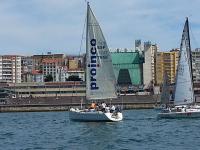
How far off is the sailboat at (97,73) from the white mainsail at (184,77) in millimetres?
9819

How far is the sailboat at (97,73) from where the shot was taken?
57.7 m

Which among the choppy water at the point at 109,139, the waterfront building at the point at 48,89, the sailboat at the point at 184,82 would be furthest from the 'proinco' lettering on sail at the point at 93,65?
the waterfront building at the point at 48,89

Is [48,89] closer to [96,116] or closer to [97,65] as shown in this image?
[97,65]

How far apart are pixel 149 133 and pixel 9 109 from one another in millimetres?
99461

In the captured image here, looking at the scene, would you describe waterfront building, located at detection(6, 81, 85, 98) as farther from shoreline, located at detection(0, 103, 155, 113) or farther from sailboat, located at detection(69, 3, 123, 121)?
sailboat, located at detection(69, 3, 123, 121)

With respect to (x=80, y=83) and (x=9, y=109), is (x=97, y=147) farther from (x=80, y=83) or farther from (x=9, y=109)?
(x=80, y=83)

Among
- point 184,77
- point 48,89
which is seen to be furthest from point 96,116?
point 48,89

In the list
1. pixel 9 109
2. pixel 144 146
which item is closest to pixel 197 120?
pixel 144 146

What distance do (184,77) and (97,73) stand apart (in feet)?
40.3

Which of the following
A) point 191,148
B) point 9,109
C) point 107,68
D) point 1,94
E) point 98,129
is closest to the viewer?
point 191,148

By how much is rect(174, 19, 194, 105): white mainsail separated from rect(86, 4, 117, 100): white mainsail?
9986mm

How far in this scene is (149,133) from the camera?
46.0 m

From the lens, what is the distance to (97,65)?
58.5m

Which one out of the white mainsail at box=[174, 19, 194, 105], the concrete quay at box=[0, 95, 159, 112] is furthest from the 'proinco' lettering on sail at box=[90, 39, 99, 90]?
the concrete quay at box=[0, 95, 159, 112]
